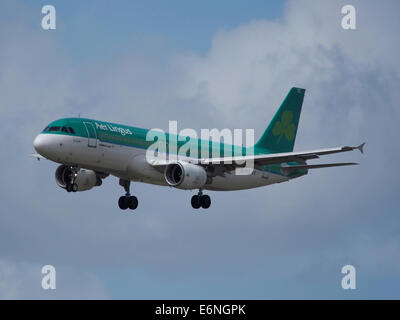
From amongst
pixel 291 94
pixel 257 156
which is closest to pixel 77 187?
pixel 257 156

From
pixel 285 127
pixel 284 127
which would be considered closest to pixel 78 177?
pixel 284 127

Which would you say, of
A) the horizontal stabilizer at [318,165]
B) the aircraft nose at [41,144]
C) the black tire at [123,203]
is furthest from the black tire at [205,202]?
the aircraft nose at [41,144]

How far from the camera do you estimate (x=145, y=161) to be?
81.8m

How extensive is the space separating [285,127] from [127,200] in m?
14.7

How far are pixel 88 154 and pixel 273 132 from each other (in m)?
19.0

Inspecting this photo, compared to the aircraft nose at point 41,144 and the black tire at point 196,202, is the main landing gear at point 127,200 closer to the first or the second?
the black tire at point 196,202

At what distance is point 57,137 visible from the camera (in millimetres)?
77938

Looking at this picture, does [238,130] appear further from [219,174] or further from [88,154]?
[88,154]

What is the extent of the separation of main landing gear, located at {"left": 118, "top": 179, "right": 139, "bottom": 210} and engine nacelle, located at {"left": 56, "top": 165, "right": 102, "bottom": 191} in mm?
3590

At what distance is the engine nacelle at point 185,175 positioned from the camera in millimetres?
81250

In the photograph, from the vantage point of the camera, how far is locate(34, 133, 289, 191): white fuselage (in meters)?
77.9

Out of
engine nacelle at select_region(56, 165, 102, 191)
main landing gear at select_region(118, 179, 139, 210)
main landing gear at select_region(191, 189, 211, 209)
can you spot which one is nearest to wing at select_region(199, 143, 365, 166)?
main landing gear at select_region(191, 189, 211, 209)

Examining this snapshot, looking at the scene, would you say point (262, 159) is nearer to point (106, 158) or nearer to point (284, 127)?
point (284, 127)

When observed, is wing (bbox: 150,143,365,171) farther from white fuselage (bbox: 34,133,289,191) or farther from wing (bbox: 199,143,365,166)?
white fuselage (bbox: 34,133,289,191)
